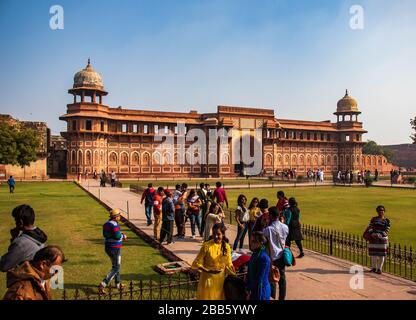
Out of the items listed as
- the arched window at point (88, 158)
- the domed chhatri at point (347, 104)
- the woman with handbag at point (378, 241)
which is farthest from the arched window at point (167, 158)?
the woman with handbag at point (378, 241)

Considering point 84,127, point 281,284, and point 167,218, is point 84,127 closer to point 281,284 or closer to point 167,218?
point 167,218

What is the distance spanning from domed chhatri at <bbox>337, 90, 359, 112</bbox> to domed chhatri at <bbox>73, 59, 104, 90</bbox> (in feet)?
130

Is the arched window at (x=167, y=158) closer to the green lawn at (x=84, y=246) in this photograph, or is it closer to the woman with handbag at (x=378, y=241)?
the green lawn at (x=84, y=246)

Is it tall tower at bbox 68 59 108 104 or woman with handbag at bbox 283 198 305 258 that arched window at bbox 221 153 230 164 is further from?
woman with handbag at bbox 283 198 305 258

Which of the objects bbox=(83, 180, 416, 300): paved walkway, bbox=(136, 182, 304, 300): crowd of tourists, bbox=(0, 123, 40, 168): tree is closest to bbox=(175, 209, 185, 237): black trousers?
bbox=(136, 182, 304, 300): crowd of tourists

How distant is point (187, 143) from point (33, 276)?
147 ft

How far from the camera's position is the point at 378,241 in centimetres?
720

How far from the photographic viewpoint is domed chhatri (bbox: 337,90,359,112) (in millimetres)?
57456

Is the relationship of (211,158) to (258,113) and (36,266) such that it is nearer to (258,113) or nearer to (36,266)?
(258,113)

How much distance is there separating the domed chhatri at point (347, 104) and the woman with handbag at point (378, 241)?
54.8 metres

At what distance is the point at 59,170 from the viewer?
4591 cm

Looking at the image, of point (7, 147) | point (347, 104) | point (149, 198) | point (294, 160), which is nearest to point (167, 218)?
point (149, 198)

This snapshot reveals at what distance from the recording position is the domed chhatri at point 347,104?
57456 mm

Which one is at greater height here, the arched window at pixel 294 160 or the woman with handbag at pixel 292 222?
the arched window at pixel 294 160
